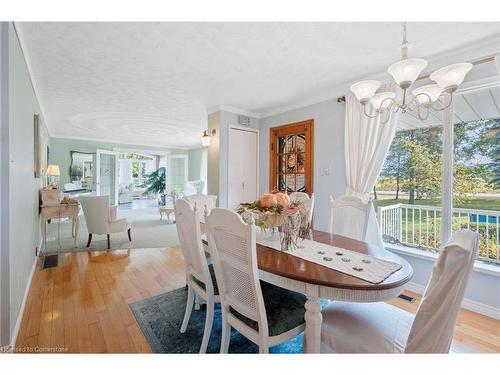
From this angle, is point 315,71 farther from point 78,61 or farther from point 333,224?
point 78,61

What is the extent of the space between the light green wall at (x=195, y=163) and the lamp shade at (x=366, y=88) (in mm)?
7231

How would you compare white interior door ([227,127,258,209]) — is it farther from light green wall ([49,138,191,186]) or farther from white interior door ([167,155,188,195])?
light green wall ([49,138,191,186])

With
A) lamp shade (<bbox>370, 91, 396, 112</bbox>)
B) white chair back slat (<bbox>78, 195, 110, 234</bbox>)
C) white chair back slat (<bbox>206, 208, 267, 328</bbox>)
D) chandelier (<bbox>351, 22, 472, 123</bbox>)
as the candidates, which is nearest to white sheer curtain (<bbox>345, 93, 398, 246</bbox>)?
lamp shade (<bbox>370, 91, 396, 112</bbox>)

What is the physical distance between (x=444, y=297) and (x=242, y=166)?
3.53 meters

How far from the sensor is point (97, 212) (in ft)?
12.1

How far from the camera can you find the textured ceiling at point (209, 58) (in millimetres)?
1840

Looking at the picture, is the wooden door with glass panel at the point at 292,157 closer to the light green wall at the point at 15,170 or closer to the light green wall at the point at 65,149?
the light green wall at the point at 15,170

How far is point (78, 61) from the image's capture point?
2.35m

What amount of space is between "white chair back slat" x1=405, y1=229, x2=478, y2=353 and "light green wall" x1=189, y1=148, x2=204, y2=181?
26.8 feet

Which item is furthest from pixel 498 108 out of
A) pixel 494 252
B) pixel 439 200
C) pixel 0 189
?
pixel 0 189

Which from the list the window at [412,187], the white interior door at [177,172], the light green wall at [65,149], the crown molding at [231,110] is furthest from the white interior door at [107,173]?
the window at [412,187]

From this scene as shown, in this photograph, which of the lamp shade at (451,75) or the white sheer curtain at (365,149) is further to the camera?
the white sheer curtain at (365,149)
